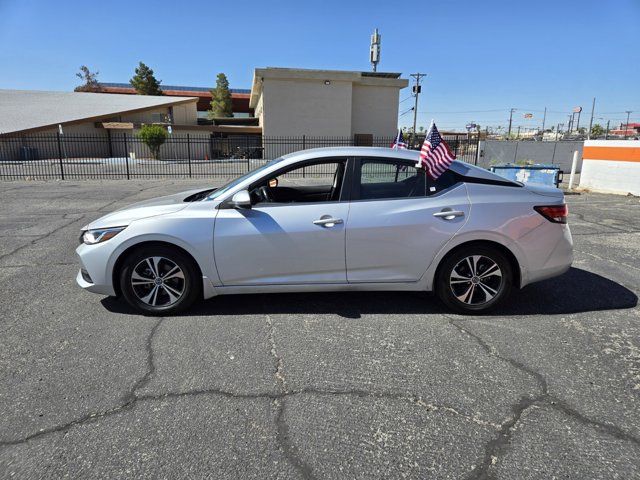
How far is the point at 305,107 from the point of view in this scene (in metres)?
34.9

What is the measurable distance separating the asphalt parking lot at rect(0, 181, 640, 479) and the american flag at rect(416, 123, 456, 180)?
1.36 metres

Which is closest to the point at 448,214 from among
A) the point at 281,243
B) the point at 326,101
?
the point at 281,243

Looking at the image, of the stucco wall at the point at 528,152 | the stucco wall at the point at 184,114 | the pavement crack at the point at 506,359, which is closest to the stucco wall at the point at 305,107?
the stucco wall at the point at 528,152

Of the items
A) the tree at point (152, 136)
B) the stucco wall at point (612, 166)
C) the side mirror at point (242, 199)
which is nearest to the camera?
the side mirror at point (242, 199)

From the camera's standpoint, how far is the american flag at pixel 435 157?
159 inches

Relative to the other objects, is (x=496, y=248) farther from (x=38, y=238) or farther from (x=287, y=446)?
(x=38, y=238)

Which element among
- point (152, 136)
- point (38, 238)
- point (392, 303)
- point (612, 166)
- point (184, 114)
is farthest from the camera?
point (184, 114)

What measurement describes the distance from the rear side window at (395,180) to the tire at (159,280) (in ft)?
5.76

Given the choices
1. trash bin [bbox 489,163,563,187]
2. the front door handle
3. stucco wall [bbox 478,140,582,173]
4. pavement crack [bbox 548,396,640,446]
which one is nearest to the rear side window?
the front door handle

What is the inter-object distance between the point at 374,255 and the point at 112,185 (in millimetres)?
15515

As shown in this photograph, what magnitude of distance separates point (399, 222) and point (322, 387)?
1656 millimetres

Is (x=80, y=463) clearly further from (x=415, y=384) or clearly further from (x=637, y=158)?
(x=637, y=158)

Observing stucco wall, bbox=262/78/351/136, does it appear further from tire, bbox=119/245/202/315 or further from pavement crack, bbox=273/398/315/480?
pavement crack, bbox=273/398/315/480

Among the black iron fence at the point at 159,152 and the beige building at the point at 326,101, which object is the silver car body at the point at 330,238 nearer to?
the black iron fence at the point at 159,152
